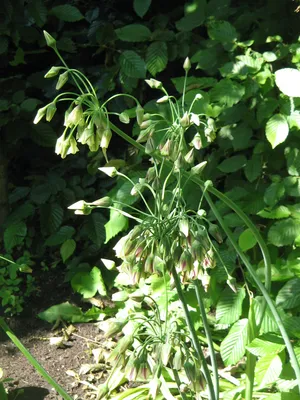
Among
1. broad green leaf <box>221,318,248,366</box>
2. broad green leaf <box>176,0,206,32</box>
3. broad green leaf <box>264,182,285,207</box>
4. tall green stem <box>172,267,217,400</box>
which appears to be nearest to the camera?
A: tall green stem <box>172,267,217,400</box>

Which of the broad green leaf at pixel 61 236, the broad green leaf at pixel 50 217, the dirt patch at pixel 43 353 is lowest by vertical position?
the dirt patch at pixel 43 353

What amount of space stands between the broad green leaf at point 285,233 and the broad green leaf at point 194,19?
3.26 ft

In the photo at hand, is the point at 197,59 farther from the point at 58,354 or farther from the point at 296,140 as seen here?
the point at 58,354

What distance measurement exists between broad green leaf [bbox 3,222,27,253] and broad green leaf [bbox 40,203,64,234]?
0.43 feet

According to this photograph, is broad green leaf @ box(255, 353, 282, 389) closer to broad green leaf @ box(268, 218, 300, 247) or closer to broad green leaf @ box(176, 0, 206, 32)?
broad green leaf @ box(268, 218, 300, 247)

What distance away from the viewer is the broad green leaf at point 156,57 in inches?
120

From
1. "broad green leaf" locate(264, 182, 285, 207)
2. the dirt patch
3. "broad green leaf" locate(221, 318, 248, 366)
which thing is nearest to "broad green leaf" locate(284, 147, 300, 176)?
"broad green leaf" locate(264, 182, 285, 207)

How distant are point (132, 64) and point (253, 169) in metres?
0.79

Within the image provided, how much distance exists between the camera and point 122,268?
156cm

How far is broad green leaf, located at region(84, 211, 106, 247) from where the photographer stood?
3.28 meters

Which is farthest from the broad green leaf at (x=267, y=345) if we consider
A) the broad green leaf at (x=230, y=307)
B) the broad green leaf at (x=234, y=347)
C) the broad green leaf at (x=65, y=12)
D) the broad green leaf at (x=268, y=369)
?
the broad green leaf at (x=65, y=12)

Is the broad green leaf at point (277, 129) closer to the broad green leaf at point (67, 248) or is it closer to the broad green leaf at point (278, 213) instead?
the broad green leaf at point (278, 213)

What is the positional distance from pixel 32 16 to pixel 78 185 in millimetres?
905

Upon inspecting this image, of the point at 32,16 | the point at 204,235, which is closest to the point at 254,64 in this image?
the point at 32,16
